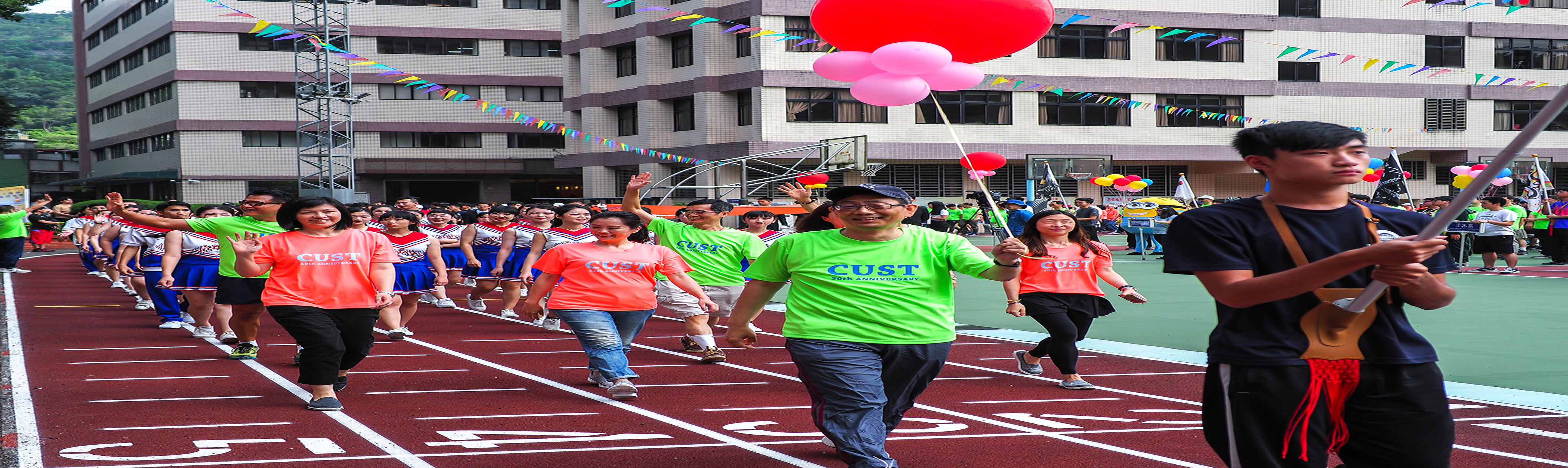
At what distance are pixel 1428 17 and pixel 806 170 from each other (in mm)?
21916

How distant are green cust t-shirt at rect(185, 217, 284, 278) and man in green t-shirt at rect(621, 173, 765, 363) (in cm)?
285

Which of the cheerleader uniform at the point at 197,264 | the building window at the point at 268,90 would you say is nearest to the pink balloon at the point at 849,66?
the cheerleader uniform at the point at 197,264

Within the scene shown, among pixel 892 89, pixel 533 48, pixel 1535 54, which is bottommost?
pixel 892 89

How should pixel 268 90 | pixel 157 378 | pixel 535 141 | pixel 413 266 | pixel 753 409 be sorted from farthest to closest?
pixel 535 141 → pixel 268 90 → pixel 413 266 → pixel 157 378 → pixel 753 409

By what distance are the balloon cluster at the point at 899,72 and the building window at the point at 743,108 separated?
2813cm

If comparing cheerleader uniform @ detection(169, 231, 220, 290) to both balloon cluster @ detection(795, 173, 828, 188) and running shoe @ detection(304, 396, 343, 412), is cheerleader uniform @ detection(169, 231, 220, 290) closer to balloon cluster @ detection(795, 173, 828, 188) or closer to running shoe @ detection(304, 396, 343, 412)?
running shoe @ detection(304, 396, 343, 412)

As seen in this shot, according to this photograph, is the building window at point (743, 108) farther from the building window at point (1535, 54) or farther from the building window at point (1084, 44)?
the building window at point (1535, 54)

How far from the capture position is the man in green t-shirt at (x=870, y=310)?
16.1 feet

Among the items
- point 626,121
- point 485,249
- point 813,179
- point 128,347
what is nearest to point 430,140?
point 626,121

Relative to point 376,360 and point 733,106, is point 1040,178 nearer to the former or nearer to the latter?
point 733,106

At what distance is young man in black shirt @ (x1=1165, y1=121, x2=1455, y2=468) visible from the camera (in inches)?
124

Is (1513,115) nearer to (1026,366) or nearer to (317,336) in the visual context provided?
(1026,366)

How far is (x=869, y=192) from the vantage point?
5.11m

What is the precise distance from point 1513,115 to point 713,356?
41.4m
